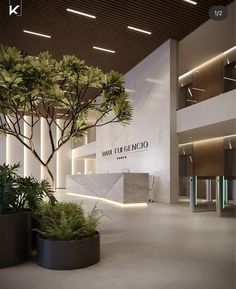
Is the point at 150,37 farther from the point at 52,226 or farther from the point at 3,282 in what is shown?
the point at 3,282

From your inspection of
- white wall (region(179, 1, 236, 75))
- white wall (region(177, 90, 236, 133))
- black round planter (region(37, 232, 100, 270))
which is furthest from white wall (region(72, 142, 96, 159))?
black round planter (region(37, 232, 100, 270))

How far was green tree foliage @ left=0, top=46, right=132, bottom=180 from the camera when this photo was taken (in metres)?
3.16

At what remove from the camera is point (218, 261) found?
10.9 ft

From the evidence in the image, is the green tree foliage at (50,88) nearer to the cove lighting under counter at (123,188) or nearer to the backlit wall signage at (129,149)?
the cove lighting under counter at (123,188)

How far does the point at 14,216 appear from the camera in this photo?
3.17m

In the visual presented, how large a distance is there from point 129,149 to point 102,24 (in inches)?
231

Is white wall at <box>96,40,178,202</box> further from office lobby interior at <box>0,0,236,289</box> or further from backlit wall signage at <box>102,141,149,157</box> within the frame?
backlit wall signage at <box>102,141,149,157</box>

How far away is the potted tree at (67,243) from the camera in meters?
3.05

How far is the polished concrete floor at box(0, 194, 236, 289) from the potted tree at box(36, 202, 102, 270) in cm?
9

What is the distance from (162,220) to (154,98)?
6304 millimetres

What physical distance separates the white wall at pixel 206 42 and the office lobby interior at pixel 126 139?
0.06 metres

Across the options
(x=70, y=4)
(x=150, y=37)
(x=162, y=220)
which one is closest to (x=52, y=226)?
(x=162, y=220)

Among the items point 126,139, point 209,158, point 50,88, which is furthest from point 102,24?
point 209,158

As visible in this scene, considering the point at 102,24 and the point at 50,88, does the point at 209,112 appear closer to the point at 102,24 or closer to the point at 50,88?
the point at 102,24
